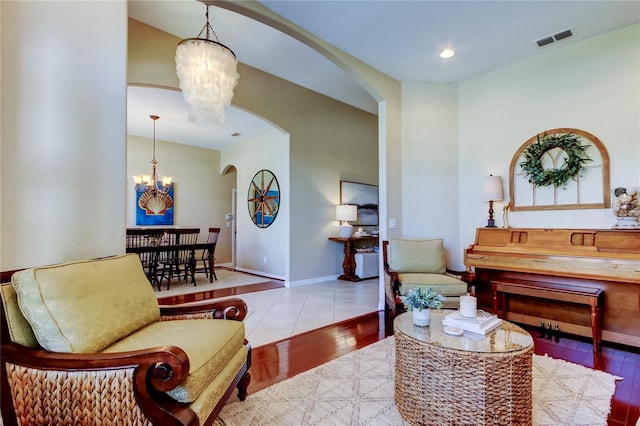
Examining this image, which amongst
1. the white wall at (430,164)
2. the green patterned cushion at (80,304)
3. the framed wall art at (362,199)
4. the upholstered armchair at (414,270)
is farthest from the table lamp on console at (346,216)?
the green patterned cushion at (80,304)

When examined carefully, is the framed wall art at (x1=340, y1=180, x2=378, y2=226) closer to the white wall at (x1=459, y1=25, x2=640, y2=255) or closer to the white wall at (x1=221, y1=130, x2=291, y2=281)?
the white wall at (x1=221, y1=130, x2=291, y2=281)

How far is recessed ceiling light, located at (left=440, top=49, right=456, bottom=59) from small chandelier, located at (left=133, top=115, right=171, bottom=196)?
212 inches

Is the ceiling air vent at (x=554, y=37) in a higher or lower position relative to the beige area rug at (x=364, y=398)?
higher

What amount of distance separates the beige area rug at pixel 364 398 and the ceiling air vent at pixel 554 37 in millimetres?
3100

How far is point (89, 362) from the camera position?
116 centimetres

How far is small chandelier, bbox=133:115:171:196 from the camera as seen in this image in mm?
6348

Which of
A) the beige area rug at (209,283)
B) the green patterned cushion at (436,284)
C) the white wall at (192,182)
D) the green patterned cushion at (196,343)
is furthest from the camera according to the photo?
the white wall at (192,182)

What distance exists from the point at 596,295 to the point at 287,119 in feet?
14.9

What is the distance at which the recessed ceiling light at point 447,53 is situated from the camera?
346 cm

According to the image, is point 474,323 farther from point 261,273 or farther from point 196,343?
point 261,273

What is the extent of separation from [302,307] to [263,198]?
3.02m

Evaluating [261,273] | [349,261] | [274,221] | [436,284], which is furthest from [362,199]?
[436,284]

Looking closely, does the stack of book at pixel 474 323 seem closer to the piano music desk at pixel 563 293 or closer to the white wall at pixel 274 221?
the piano music desk at pixel 563 293

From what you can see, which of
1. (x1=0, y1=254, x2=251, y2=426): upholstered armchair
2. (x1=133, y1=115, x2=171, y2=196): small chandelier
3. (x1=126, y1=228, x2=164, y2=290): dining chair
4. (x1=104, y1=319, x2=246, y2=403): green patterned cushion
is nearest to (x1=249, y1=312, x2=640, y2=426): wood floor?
(x1=104, y1=319, x2=246, y2=403): green patterned cushion
